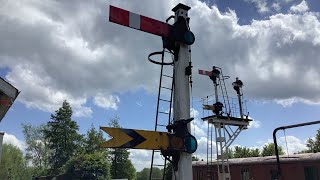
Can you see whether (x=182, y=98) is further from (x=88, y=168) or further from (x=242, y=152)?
(x=242, y=152)

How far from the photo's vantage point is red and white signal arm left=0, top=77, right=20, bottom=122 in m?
4.85

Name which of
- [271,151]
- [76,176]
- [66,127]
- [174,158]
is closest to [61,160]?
[66,127]

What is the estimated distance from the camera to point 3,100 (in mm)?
5055

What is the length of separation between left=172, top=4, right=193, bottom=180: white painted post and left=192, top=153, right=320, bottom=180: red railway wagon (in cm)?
1292

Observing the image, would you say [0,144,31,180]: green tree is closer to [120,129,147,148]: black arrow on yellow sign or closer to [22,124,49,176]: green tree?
[22,124,49,176]: green tree

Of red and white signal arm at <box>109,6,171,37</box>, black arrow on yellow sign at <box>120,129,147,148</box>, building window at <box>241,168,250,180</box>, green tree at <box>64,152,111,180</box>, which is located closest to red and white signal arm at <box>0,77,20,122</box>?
black arrow on yellow sign at <box>120,129,147,148</box>

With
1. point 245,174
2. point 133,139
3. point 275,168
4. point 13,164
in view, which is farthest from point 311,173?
point 13,164

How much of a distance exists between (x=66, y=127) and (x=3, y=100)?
5676cm

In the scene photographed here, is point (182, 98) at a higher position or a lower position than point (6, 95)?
higher

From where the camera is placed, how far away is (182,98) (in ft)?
25.7

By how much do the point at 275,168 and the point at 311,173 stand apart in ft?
8.26

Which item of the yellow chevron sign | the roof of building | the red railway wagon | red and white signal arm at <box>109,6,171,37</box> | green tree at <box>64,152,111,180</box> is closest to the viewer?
the yellow chevron sign

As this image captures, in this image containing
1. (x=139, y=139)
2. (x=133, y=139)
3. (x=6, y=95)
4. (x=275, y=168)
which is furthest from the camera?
(x=275, y=168)

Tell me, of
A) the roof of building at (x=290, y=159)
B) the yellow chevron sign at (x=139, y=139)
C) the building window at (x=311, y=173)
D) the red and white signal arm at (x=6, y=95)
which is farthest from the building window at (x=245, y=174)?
the red and white signal arm at (x=6, y=95)
